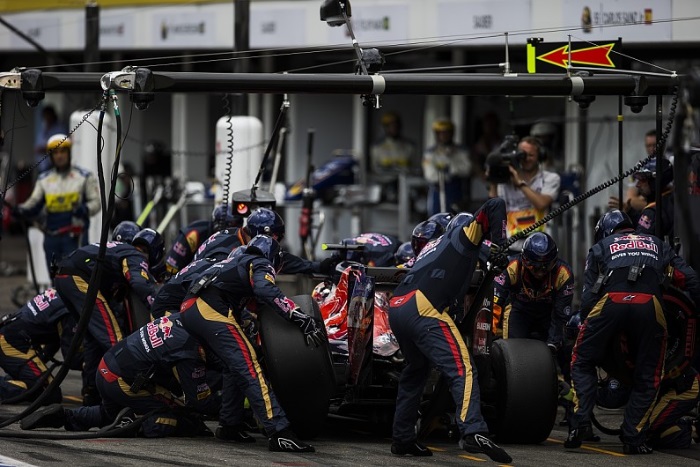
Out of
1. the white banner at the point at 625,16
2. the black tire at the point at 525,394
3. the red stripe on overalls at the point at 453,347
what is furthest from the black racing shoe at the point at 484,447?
the white banner at the point at 625,16

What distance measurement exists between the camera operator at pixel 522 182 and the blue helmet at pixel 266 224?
11.4 feet

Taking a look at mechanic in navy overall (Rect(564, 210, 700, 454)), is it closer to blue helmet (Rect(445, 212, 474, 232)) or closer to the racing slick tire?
the racing slick tire

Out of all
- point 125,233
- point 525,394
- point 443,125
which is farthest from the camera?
point 443,125

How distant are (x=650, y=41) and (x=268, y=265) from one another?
7.15m

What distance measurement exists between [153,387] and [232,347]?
2.91 feet

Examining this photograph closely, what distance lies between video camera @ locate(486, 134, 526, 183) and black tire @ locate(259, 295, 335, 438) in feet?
13.2

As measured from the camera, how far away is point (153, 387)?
10.4 metres

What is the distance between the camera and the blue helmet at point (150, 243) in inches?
455

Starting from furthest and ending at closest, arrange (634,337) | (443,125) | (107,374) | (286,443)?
(443,125) → (107,374) → (634,337) → (286,443)

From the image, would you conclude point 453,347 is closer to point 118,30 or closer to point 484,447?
point 484,447

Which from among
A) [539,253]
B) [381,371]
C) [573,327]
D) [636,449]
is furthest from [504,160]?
[636,449]

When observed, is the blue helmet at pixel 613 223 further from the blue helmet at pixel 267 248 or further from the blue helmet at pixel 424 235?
the blue helmet at pixel 267 248

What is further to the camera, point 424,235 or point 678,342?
point 424,235

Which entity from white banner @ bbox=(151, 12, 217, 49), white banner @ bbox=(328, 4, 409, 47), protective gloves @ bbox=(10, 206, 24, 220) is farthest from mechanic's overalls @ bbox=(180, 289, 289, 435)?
white banner @ bbox=(151, 12, 217, 49)
